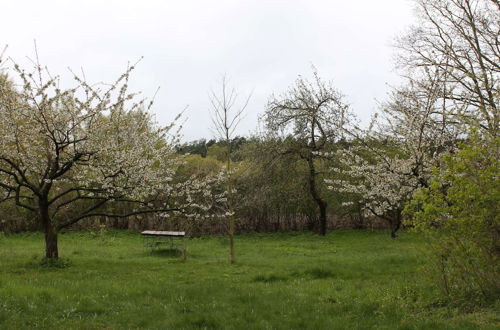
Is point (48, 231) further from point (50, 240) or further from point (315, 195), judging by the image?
point (315, 195)

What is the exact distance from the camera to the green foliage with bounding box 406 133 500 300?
6707 mm

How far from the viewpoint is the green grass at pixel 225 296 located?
673 centimetres

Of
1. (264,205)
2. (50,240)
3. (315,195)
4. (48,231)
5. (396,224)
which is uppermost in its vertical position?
(315,195)

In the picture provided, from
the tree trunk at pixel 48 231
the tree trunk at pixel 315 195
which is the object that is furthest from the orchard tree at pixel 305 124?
the tree trunk at pixel 48 231

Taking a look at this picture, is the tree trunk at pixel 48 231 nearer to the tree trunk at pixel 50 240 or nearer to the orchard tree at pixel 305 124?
the tree trunk at pixel 50 240

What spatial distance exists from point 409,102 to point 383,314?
8.35 metres

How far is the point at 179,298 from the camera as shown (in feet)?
27.7

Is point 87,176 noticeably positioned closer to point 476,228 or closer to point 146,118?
point 146,118

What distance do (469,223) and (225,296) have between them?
15.5 ft

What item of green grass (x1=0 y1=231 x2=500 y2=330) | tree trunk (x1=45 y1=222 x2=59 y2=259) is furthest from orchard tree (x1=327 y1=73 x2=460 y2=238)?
tree trunk (x1=45 y1=222 x2=59 y2=259)

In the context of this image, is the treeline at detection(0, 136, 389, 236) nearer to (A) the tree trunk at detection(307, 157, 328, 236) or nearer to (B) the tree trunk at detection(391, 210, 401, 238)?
(A) the tree trunk at detection(307, 157, 328, 236)

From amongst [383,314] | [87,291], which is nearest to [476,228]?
[383,314]

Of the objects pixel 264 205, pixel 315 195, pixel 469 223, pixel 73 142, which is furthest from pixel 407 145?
pixel 264 205

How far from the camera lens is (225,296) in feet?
28.6
